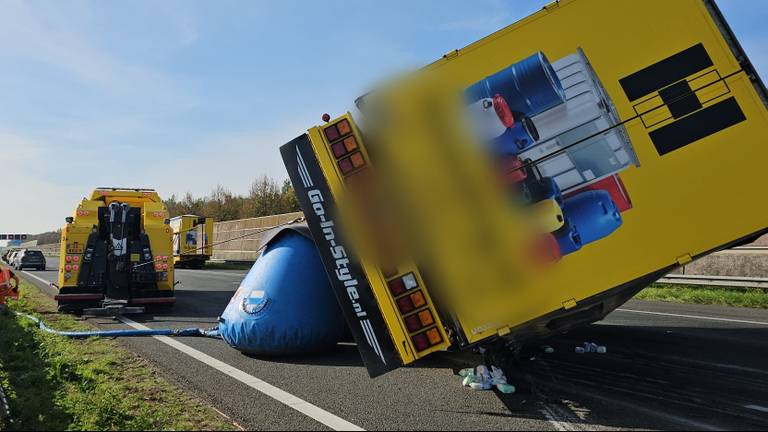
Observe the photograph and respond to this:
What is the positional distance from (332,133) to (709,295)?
1013 centimetres

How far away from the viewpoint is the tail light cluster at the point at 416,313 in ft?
15.0

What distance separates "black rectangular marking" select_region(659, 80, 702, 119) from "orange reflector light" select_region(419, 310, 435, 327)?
2.55 meters

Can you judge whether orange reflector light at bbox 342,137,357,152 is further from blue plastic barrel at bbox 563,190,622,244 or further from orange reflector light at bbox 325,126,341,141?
blue plastic barrel at bbox 563,190,622,244

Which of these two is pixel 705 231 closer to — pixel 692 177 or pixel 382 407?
pixel 692 177

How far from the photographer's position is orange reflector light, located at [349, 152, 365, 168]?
16.1 feet

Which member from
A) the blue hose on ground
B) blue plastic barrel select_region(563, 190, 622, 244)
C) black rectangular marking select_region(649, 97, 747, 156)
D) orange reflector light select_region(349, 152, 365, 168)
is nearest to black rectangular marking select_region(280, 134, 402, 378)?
orange reflector light select_region(349, 152, 365, 168)

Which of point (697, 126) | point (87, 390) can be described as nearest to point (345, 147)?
point (697, 126)

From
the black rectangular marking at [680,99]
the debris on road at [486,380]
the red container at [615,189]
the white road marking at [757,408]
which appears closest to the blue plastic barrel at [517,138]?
the red container at [615,189]

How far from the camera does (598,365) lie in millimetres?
5922

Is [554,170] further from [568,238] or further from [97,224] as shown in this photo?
[97,224]

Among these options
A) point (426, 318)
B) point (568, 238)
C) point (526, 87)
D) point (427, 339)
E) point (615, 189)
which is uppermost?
point (526, 87)

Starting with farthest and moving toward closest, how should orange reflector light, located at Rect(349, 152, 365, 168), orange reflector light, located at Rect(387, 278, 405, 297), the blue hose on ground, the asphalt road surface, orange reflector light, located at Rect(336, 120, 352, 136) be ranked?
the blue hose on ground
orange reflector light, located at Rect(336, 120, 352, 136)
orange reflector light, located at Rect(349, 152, 365, 168)
orange reflector light, located at Rect(387, 278, 405, 297)
the asphalt road surface

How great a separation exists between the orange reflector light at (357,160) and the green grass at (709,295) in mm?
9459

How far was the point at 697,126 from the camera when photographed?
163 inches
